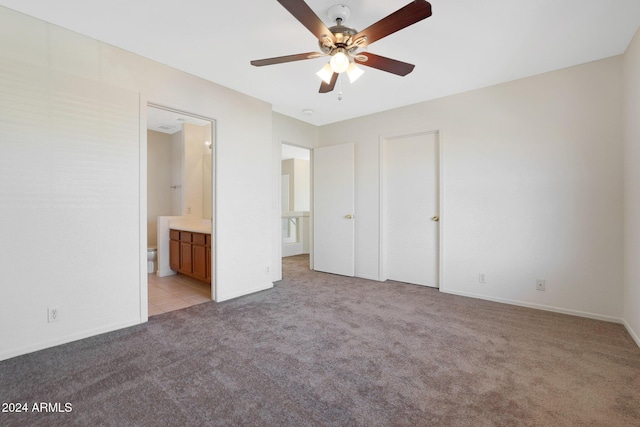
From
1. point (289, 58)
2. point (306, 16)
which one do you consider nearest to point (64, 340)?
point (289, 58)

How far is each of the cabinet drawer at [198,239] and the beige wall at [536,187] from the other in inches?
128

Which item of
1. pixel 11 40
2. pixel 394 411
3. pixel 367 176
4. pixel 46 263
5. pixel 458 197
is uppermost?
pixel 11 40

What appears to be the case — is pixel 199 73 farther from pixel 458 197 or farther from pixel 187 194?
pixel 458 197

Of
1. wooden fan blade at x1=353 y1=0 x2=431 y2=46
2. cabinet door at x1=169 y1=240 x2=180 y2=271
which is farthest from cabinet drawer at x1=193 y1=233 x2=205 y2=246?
wooden fan blade at x1=353 y1=0 x2=431 y2=46

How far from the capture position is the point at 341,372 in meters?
1.96

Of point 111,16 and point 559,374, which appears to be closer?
point 559,374

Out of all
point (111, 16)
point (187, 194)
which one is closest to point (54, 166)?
point (111, 16)

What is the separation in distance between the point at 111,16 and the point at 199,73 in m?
0.96

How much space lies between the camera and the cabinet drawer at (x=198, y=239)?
12.7 ft

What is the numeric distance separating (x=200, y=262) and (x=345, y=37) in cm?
324

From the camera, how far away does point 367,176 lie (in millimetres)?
4551

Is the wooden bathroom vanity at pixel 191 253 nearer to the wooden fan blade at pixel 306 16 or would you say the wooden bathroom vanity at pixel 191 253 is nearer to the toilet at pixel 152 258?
the toilet at pixel 152 258

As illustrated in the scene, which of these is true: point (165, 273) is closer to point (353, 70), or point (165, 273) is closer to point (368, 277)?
point (368, 277)

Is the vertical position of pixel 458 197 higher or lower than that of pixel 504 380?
higher
